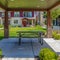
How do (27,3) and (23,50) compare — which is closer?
(23,50)

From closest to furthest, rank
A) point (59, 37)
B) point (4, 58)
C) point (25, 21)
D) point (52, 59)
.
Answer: point (52, 59), point (4, 58), point (59, 37), point (25, 21)

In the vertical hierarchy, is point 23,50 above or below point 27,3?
below

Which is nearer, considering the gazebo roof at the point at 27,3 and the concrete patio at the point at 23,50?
the concrete patio at the point at 23,50

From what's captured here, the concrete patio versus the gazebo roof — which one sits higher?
the gazebo roof

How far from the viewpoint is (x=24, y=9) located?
65.6 feet

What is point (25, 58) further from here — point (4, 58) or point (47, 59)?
point (47, 59)

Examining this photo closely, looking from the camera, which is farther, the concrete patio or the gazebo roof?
the gazebo roof

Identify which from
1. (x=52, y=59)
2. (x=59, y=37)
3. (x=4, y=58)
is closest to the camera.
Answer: (x=52, y=59)

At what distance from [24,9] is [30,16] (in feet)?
122

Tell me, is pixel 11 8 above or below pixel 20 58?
above

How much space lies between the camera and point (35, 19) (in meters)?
59.1

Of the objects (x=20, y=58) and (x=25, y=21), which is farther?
(x=25, y=21)

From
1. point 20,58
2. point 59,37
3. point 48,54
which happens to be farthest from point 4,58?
point 59,37

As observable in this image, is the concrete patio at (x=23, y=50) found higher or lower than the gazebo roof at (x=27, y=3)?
lower
